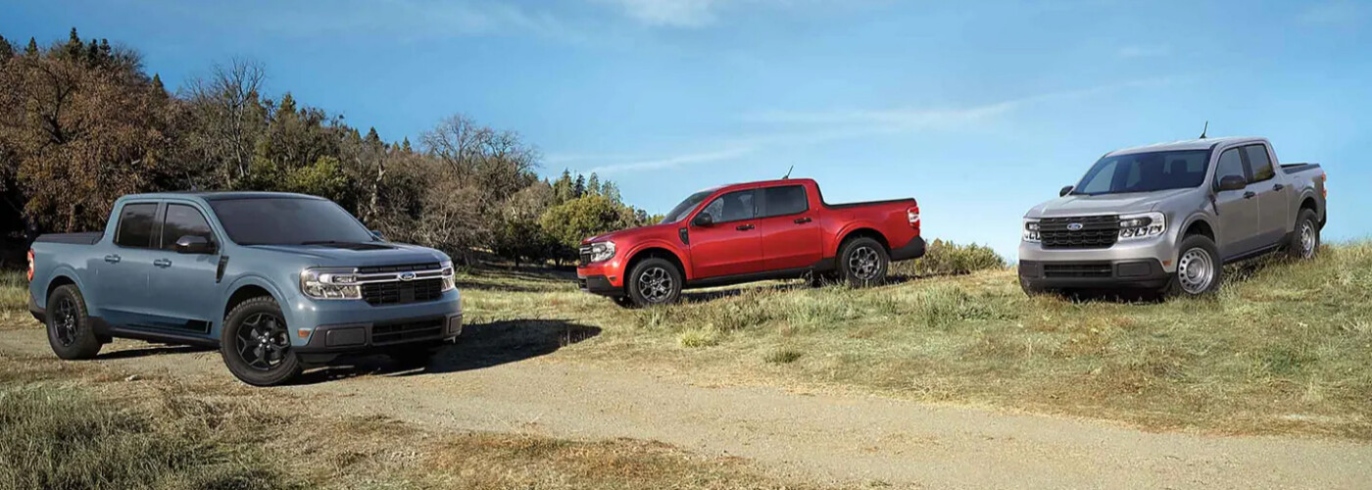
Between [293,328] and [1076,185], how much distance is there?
10.4 m

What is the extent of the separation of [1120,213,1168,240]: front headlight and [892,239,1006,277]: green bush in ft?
35.0

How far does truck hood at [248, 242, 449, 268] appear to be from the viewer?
31.1ft

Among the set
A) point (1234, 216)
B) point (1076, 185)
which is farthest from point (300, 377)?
point (1234, 216)

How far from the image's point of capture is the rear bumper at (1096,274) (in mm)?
11992

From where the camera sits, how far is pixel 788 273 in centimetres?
1593

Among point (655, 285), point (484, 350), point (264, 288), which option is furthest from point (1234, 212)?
point (264, 288)

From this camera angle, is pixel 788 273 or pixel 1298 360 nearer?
pixel 1298 360

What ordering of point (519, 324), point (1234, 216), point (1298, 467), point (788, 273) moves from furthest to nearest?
point (788, 273)
point (519, 324)
point (1234, 216)
point (1298, 467)

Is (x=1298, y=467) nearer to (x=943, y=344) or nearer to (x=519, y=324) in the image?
(x=943, y=344)

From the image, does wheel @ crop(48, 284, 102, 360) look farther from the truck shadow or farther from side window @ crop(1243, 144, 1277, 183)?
side window @ crop(1243, 144, 1277, 183)

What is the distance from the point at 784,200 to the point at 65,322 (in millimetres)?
9688

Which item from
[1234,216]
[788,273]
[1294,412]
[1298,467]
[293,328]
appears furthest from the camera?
[788,273]

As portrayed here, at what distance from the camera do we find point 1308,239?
14.8 metres

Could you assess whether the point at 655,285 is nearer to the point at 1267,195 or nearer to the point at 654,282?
the point at 654,282
